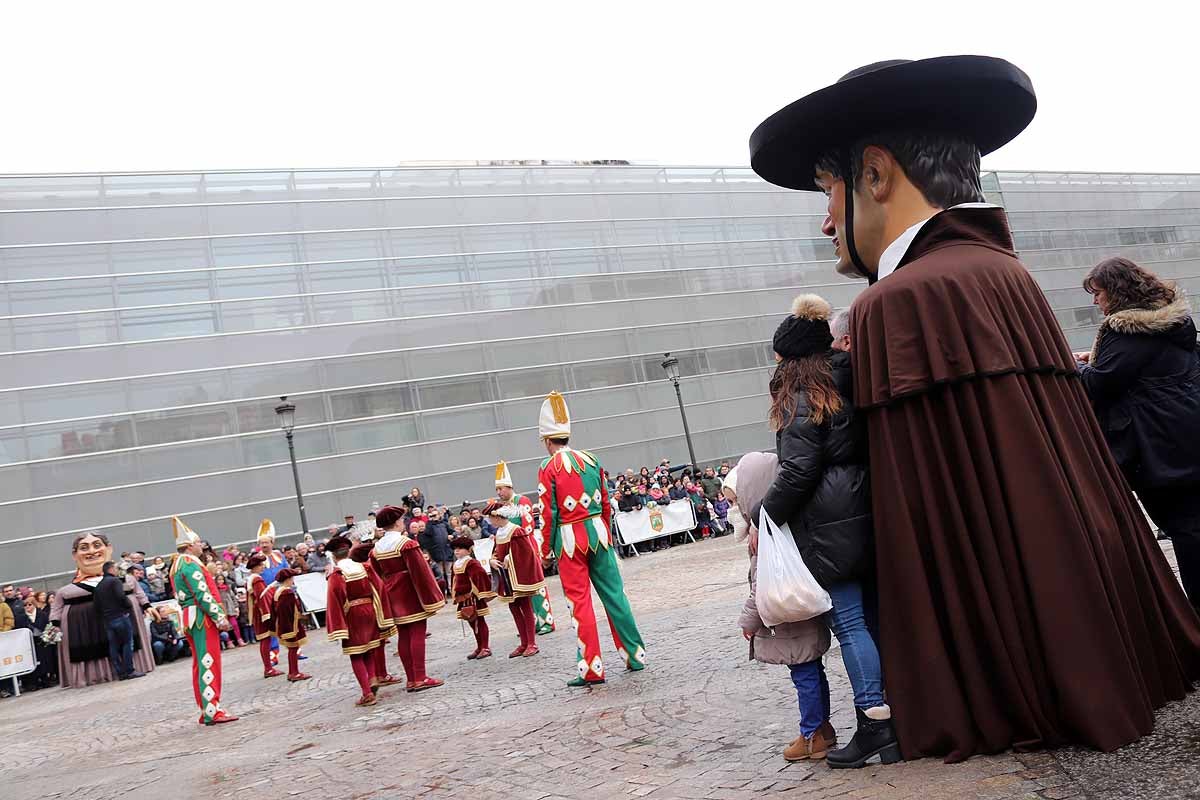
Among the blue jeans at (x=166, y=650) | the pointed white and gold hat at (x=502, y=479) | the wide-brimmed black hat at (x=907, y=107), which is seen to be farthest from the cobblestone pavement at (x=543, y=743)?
the blue jeans at (x=166, y=650)

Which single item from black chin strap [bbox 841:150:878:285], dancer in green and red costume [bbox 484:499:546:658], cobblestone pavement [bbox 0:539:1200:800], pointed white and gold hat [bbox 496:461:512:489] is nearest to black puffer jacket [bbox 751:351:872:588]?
black chin strap [bbox 841:150:878:285]

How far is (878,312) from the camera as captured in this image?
3885 mm

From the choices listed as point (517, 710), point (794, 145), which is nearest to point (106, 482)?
point (517, 710)

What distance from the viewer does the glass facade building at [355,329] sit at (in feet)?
90.8

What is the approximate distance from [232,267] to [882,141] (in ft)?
95.9

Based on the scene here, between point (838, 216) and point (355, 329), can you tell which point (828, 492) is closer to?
point (838, 216)

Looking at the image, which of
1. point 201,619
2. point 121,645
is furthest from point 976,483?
point 121,645

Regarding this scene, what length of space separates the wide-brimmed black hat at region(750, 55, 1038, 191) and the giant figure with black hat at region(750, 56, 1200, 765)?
0.4 inches

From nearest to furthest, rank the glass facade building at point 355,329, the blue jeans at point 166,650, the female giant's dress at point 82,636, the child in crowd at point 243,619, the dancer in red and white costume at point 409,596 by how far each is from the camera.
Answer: the dancer in red and white costume at point 409,596 < the female giant's dress at point 82,636 < the blue jeans at point 166,650 < the child in crowd at point 243,619 < the glass facade building at point 355,329

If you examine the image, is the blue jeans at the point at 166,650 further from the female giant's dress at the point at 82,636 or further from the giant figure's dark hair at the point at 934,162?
the giant figure's dark hair at the point at 934,162

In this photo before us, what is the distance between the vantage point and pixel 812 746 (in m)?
4.20

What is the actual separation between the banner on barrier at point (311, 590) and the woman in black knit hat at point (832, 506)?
15616mm

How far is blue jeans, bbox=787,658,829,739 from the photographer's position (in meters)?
4.19

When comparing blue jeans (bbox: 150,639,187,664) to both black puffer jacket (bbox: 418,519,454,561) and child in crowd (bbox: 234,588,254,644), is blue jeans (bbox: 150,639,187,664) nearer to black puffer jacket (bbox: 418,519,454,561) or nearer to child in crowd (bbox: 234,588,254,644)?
child in crowd (bbox: 234,588,254,644)
